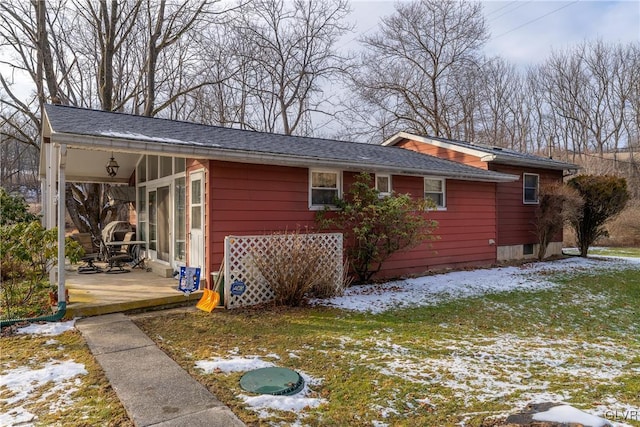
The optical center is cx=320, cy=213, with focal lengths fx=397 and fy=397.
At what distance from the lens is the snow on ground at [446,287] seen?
266 inches

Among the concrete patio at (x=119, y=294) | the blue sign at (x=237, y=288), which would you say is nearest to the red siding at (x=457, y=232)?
Answer: the blue sign at (x=237, y=288)

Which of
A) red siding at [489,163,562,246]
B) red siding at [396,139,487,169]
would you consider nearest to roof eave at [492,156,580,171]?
red siding at [489,163,562,246]

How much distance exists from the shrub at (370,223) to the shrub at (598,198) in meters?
7.23

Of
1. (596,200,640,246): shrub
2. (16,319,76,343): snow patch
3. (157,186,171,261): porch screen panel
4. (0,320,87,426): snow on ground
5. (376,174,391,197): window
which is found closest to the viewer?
(0,320,87,426): snow on ground

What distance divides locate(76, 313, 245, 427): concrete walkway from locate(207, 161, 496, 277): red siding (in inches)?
87.9

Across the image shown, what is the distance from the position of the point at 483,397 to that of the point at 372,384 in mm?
926

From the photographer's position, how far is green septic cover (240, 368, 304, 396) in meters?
3.27

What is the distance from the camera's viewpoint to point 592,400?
3305mm

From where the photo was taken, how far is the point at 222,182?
6.61 m

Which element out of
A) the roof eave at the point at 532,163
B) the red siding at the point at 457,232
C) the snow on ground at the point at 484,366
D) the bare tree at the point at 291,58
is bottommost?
the snow on ground at the point at 484,366

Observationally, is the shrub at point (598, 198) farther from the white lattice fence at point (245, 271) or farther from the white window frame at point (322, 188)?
the white lattice fence at point (245, 271)

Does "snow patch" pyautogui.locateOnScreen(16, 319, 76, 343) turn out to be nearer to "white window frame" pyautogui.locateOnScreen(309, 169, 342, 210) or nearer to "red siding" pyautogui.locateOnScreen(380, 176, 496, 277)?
"white window frame" pyautogui.locateOnScreen(309, 169, 342, 210)

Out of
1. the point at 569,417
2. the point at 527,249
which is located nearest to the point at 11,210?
the point at 569,417

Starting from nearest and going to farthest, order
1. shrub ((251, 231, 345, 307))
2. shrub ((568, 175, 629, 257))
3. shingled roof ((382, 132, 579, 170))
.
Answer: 1. shrub ((251, 231, 345, 307))
2. shingled roof ((382, 132, 579, 170))
3. shrub ((568, 175, 629, 257))
